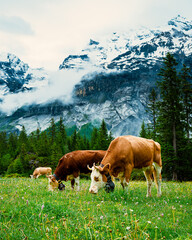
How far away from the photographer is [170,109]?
30875 mm

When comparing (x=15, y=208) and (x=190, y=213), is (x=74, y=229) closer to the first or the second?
(x=15, y=208)

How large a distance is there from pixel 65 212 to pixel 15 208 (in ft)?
4.21

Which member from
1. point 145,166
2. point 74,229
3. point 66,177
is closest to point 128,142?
point 145,166

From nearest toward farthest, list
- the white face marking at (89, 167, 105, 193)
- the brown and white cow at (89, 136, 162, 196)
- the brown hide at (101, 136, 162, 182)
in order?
the white face marking at (89, 167, 105, 193) < the brown and white cow at (89, 136, 162, 196) < the brown hide at (101, 136, 162, 182)

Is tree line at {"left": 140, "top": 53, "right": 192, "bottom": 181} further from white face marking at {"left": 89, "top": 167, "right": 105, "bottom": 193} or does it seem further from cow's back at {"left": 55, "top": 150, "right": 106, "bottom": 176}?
white face marking at {"left": 89, "top": 167, "right": 105, "bottom": 193}

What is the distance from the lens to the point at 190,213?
6.55 m

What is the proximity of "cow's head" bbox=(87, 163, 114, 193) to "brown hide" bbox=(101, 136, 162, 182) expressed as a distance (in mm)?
228

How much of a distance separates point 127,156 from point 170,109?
77.2 feet

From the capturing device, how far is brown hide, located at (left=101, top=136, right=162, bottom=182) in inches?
374

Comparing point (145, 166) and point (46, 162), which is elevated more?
point (145, 166)

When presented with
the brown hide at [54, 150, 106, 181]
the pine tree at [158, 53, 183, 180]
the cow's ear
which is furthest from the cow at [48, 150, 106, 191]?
the pine tree at [158, 53, 183, 180]

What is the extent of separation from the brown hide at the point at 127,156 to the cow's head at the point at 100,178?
0.75ft

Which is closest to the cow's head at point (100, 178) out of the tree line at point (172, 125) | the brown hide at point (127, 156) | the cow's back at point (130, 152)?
the brown hide at point (127, 156)

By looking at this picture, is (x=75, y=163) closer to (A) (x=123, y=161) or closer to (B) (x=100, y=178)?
(A) (x=123, y=161)
